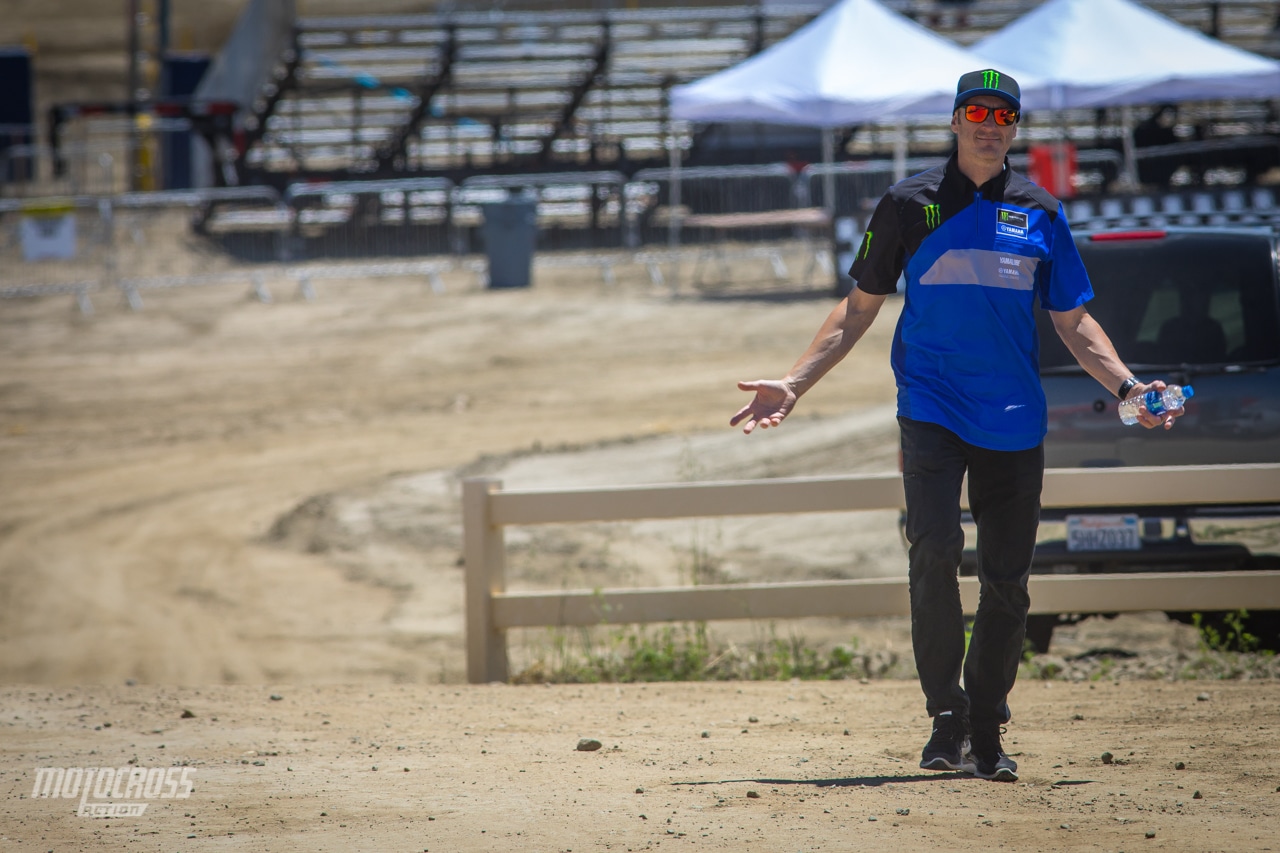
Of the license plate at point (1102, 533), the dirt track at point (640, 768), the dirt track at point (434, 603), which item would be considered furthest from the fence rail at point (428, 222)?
the dirt track at point (640, 768)

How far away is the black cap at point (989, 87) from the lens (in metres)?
4.32

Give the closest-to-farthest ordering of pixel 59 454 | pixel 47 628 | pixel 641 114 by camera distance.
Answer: pixel 47 628 → pixel 59 454 → pixel 641 114

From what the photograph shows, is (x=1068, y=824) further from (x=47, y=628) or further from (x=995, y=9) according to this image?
(x=995, y=9)

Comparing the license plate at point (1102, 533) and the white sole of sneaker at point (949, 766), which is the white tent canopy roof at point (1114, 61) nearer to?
the license plate at point (1102, 533)

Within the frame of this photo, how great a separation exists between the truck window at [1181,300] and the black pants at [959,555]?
2.42 metres

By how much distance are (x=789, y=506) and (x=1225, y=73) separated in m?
14.6

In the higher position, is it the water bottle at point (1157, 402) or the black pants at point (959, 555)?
the water bottle at point (1157, 402)

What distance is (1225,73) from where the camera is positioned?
1831 cm

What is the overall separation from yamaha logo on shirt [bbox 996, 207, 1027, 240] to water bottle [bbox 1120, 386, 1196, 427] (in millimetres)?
615

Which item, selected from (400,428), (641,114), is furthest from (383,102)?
(400,428)

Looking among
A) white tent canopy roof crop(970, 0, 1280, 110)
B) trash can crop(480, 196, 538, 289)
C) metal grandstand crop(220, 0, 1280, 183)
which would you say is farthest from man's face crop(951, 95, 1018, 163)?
metal grandstand crop(220, 0, 1280, 183)

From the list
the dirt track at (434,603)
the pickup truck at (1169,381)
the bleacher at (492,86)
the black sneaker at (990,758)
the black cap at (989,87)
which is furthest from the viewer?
A: the bleacher at (492,86)

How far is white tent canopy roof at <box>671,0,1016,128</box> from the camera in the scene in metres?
18.5

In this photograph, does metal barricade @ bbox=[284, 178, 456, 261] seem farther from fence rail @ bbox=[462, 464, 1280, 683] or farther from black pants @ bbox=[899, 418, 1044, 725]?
black pants @ bbox=[899, 418, 1044, 725]
